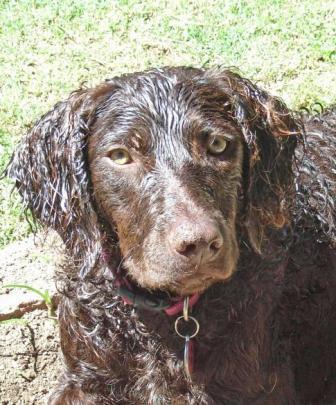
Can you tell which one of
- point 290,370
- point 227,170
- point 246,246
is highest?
point 227,170

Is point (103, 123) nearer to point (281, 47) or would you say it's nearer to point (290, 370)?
point (290, 370)

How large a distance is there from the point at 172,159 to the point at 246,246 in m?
0.58

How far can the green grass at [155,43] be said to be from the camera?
6.21 m

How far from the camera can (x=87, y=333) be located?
3652mm

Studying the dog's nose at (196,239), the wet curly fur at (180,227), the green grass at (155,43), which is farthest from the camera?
the green grass at (155,43)

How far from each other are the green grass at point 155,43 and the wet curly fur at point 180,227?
2401 mm

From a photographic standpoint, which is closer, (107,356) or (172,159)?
(172,159)

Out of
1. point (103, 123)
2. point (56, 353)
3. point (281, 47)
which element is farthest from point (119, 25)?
point (103, 123)

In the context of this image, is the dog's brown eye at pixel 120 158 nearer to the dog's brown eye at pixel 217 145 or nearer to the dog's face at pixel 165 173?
the dog's face at pixel 165 173

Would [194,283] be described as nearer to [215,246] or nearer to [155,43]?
[215,246]

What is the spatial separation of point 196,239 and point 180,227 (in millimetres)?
88

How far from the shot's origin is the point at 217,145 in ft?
10.6

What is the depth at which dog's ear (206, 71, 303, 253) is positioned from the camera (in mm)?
3377

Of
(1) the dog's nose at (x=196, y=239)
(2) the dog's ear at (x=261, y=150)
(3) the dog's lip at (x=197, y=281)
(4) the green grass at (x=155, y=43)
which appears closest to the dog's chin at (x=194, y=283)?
(3) the dog's lip at (x=197, y=281)
